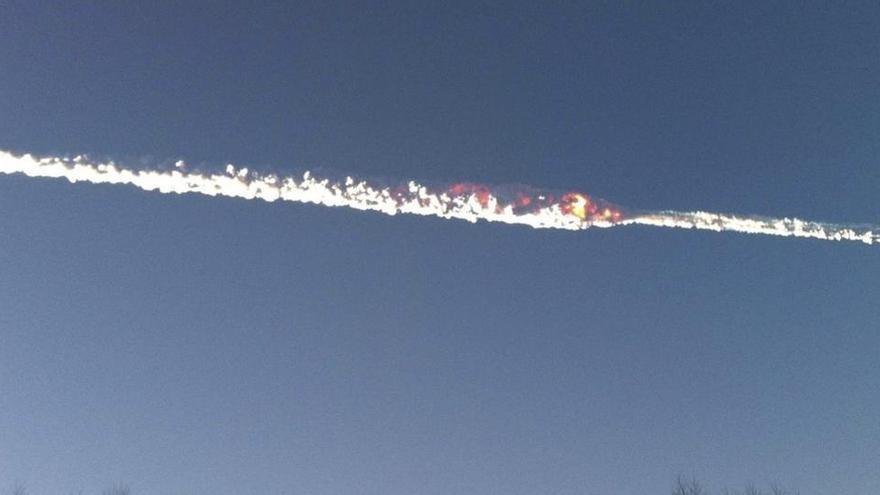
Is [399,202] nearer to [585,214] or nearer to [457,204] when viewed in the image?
[457,204]

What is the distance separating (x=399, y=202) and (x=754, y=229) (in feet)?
77.5

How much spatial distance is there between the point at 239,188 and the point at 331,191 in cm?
390


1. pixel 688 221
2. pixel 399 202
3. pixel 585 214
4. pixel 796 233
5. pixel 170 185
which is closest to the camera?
pixel 170 185

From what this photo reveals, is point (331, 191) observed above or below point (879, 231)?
below

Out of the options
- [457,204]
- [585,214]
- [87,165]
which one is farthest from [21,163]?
[585,214]

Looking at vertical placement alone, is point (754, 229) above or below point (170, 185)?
above

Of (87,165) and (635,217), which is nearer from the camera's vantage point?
(87,165)

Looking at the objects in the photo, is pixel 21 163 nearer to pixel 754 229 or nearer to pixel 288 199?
pixel 288 199

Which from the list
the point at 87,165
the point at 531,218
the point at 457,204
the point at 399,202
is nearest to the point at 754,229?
the point at 531,218

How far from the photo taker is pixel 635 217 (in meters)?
42.8

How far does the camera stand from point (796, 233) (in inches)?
1917

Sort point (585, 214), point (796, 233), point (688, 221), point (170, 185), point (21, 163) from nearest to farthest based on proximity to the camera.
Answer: point (21, 163), point (170, 185), point (585, 214), point (688, 221), point (796, 233)

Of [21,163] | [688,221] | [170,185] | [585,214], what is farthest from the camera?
[688,221]

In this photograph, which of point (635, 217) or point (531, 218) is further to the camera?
point (635, 217)
